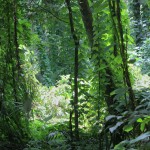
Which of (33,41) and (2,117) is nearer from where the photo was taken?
(2,117)

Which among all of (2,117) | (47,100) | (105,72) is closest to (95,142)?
(105,72)

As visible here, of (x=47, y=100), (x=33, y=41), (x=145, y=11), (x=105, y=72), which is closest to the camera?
(x=105, y=72)

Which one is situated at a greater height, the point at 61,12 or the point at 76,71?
the point at 61,12

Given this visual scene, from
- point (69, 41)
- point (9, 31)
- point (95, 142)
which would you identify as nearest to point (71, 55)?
point (69, 41)

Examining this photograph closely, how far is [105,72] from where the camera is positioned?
2223mm

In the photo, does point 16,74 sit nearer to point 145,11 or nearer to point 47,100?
point 47,100

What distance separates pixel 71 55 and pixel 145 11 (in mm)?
7345

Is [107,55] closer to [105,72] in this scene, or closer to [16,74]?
[105,72]

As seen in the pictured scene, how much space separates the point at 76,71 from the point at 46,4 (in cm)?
59

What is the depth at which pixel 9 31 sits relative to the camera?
2246mm

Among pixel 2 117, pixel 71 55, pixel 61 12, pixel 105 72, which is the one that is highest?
pixel 61 12

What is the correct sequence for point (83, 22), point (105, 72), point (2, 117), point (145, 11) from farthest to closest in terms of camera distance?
point (145, 11) < point (83, 22) < point (105, 72) < point (2, 117)

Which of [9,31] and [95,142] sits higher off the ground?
[9,31]

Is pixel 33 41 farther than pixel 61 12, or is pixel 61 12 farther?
pixel 33 41
